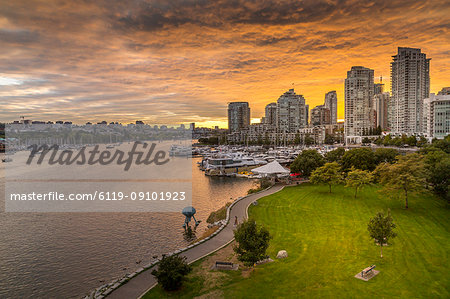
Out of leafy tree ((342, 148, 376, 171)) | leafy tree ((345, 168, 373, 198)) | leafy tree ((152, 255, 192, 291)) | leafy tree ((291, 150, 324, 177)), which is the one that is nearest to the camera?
leafy tree ((152, 255, 192, 291))

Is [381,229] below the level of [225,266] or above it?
above

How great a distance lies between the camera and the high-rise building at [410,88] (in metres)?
137

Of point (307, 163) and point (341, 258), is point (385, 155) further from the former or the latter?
point (341, 258)

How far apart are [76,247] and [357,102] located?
171 m

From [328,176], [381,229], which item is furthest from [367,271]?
[328,176]

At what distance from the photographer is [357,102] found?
543ft

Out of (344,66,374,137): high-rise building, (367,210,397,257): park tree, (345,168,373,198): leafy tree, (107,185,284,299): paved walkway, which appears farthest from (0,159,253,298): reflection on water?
(344,66,374,137): high-rise building

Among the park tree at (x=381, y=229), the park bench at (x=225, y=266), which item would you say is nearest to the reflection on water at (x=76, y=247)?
the park bench at (x=225, y=266)

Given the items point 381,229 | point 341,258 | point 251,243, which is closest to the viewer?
point 251,243

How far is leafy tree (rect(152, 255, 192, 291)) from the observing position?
1305cm

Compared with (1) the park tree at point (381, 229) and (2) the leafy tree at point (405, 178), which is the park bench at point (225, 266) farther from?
(2) the leafy tree at point (405, 178)

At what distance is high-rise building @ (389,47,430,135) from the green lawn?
129654 millimetres

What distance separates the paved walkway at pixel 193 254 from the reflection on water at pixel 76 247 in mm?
3813

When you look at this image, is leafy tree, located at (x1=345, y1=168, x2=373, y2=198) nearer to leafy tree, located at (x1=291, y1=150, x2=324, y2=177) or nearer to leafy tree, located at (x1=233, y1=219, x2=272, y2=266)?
leafy tree, located at (x1=291, y1=150, x2=324, y2=177)
